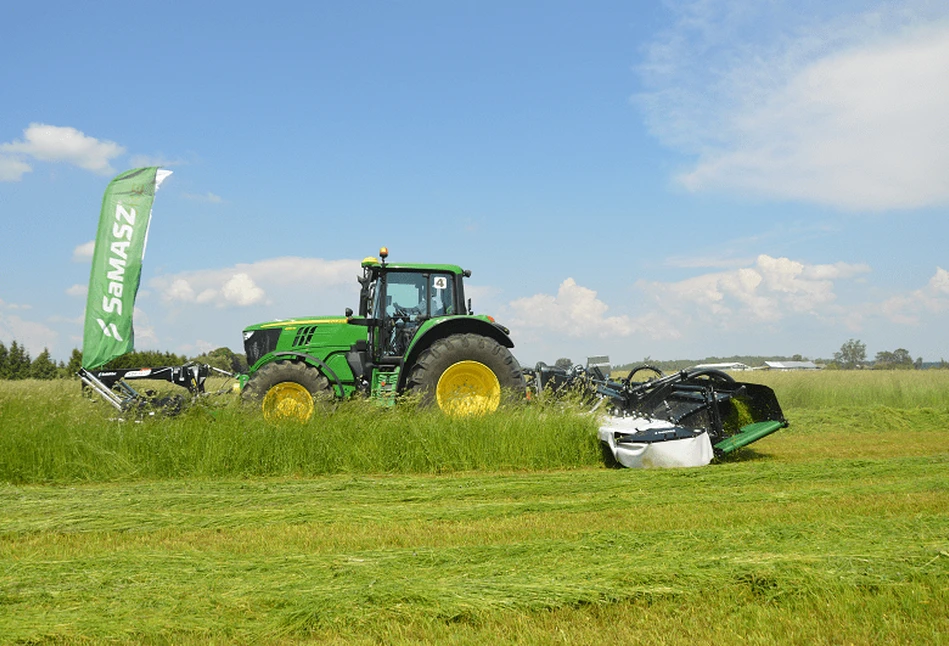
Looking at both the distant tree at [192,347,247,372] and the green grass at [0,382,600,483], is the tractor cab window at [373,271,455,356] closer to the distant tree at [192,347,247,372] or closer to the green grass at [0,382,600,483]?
the green grass at [0,382,600,483]

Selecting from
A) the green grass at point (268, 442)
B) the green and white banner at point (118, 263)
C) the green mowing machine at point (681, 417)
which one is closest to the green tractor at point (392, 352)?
the green grass at point (268, 442)

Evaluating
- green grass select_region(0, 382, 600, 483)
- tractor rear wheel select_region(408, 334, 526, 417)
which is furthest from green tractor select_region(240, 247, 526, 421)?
green grass select_region(0, 382, 600, 483)

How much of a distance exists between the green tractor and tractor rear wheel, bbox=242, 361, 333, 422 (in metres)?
0.01

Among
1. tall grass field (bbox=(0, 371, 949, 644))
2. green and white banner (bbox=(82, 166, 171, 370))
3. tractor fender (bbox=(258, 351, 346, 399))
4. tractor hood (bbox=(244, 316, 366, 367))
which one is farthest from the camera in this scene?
green and white banner (bbox=(82, 166, 171, 370))

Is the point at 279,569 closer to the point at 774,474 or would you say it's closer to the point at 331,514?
the point at 331,514

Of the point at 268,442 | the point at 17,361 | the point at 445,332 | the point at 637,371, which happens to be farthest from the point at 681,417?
the point at 17,361

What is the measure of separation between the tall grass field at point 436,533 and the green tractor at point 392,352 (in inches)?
19.7

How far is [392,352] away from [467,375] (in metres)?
1.11

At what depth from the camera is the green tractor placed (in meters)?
8.30

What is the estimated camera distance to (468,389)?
27.6 ft

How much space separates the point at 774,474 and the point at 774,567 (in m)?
3.20

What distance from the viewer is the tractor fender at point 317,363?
8570 mm

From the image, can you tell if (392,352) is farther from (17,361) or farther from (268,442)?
(17,361)

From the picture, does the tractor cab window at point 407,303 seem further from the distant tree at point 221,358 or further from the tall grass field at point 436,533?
the distant tree at point 221,358
